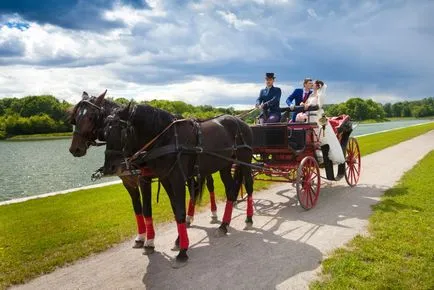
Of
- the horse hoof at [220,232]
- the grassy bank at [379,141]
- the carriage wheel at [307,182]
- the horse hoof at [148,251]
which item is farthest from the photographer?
the grassy bank at [379,141]

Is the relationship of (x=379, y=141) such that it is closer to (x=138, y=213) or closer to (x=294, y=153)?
(x=294, y=153)

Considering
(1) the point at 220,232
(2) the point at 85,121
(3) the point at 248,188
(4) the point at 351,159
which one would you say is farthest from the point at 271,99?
(2) the point at 85,121

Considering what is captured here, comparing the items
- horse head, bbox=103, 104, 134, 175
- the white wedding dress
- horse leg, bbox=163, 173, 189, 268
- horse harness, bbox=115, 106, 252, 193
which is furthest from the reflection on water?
horse leg, bbox=163, 173, 189, 268

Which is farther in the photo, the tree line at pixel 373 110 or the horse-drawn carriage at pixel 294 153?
the tree line at pixel 373 110

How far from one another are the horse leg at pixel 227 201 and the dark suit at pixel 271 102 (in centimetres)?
253

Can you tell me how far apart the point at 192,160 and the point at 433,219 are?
5258 millimetres

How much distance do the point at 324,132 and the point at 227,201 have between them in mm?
4106

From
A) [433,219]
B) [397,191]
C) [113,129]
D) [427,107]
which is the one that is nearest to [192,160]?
[113,129]

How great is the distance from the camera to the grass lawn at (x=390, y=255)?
5.02 m

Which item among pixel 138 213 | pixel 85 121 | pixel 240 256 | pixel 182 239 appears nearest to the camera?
pixel 85 121

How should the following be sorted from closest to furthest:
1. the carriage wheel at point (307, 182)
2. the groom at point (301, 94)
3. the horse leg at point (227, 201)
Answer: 1. the horse leg at point (227, 201)
2. the carriage wheel at point (307, 182)
3. the groom at point (301, 94)

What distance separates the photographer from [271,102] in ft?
31.8

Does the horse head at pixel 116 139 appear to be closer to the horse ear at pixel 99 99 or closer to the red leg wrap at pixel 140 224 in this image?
the horse ear at pixel 99 99

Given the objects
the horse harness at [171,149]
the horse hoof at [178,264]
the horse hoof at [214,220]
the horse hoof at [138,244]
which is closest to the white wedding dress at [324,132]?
the horse hoof at [214,220]
